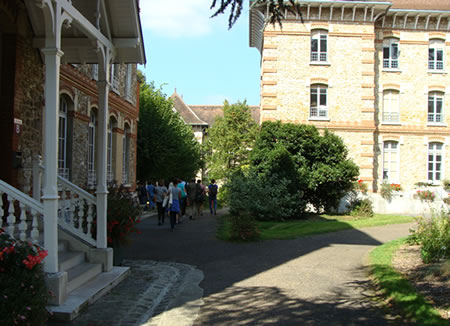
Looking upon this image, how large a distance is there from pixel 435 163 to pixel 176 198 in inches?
671

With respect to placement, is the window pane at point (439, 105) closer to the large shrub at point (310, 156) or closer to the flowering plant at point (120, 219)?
the large shrub at point (310, 156)

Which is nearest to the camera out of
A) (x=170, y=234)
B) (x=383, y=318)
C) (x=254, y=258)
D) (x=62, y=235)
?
(x=383, y=318)

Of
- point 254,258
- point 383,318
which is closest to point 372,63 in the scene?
point 254,258

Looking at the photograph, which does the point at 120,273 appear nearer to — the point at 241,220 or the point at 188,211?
the point at 241,220

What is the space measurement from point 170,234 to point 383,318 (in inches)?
359

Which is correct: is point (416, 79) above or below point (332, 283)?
above

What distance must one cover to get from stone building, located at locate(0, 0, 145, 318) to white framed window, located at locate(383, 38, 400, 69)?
65.3 ft

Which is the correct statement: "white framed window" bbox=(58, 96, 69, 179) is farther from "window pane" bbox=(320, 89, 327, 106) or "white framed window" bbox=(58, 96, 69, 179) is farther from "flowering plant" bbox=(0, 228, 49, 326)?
"window pane" bbox=(320, 89, 327, 106)

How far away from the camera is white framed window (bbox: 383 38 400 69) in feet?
84.3

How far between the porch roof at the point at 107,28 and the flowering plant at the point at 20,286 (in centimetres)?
423

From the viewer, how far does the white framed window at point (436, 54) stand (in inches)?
1017

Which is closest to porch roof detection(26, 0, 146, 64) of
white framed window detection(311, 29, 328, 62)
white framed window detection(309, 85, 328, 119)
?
white framed window detection(309, 85, 328, 119)

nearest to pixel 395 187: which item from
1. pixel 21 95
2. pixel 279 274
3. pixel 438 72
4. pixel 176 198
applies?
pixel 438 72

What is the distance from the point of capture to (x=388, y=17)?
83.9 feet
